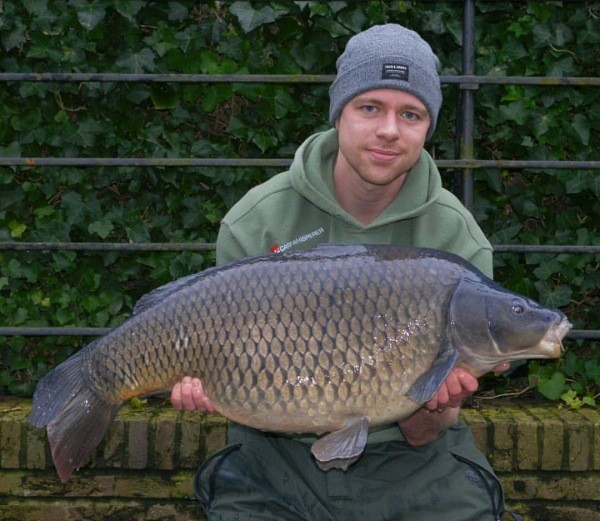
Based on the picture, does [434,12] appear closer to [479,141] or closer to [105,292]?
[479,141]

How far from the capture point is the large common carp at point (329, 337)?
2.66 meters

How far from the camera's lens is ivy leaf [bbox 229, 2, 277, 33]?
420cm

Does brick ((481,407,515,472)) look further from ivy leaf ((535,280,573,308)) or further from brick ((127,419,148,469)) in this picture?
brick ((127,419,148,469))

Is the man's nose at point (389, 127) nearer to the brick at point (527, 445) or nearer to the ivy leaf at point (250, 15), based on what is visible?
the ivy leaf at point (250, 15)

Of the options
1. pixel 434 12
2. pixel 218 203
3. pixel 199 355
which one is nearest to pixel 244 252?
pixel 199 355

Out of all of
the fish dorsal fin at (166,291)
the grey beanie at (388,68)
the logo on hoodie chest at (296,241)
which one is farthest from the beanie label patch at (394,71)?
the fish dorsal fin at (166,291)

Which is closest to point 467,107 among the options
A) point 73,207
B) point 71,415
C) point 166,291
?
point 73,207

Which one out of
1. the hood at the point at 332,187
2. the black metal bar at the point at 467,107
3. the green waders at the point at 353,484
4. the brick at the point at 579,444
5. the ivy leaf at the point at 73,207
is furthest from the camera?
the ivy leaf at the point at 73,207

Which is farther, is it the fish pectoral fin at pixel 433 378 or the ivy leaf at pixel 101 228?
the ivy leaf at pixel 101 228

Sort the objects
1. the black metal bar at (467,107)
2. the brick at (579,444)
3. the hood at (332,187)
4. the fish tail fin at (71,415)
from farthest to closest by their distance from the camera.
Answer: the black metal bar at (467,107), the brick at (579,444), the hood at (332,187), the fish tail fin at (71,415)

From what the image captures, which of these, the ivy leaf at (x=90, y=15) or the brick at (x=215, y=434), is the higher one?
the ivy leaf at (x=90, y=15)

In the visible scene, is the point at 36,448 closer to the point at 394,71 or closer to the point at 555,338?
the point at 394,71

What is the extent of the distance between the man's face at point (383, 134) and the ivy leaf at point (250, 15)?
1.19m

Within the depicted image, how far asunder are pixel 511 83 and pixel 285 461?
1.74 m
